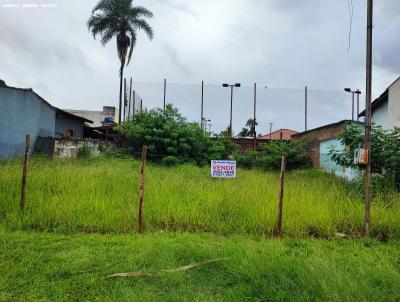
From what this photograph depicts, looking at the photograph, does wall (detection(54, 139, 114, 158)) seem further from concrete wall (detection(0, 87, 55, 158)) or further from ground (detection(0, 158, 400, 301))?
ground (detection(0, 158, 400, 301))

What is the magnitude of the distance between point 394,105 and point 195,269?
32.9 ft

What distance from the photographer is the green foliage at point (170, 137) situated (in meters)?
15.4

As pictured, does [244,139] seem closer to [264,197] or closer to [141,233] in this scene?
[264,197]

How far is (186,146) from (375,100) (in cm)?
824

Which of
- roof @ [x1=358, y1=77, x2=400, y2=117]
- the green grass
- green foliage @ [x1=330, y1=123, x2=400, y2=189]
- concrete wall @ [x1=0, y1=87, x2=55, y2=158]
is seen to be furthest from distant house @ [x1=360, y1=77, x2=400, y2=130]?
concrete wall @ [x1=0, y1=87, x2=55, y2=158]

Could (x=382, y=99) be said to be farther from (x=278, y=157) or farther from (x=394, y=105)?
(x=278, y=157)

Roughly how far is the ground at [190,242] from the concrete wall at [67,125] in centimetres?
1544

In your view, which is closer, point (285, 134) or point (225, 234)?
point (225, 234)

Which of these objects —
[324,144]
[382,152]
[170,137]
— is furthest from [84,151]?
[382,152]

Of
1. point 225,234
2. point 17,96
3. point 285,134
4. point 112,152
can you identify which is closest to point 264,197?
point 225,234

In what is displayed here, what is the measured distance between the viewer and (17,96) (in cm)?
1459

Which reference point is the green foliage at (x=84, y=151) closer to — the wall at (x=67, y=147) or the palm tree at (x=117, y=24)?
the wall at (x=67, y=147)

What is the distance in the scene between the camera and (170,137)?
15.5 m

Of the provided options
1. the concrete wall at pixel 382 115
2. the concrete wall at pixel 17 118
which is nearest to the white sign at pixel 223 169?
the concrete wall at pixel 382 115
